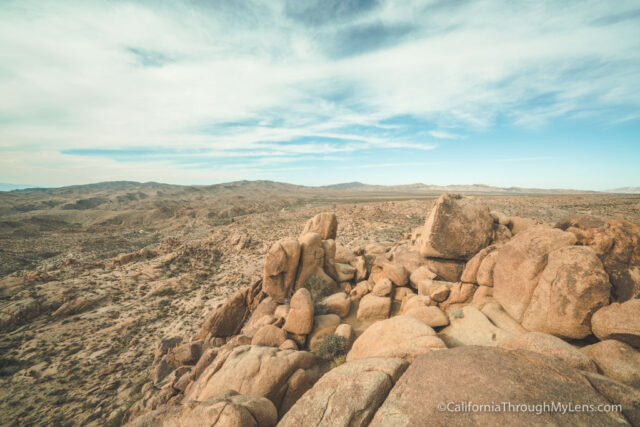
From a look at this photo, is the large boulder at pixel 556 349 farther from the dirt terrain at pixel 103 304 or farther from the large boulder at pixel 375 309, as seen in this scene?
the large boulder at pixel 375 309

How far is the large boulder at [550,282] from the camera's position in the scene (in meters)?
7.09

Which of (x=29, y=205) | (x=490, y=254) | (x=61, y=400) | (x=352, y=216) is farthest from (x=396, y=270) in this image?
(x=29, y=205)

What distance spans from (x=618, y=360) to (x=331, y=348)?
8.20 m

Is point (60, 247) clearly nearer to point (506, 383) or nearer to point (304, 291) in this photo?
point (304, 291)

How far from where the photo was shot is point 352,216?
43.1 meters

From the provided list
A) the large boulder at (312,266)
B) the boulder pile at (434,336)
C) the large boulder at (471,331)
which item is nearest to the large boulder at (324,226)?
the boulder pile at (434,336)

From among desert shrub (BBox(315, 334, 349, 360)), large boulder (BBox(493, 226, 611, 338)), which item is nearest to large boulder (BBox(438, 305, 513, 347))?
large boulder (BBox(493, 226, 611, 338))

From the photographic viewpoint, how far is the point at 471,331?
8719mm

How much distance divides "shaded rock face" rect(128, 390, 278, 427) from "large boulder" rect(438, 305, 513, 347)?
6.71 m

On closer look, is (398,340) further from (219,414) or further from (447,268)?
(447,268)

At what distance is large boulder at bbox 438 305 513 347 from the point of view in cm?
827

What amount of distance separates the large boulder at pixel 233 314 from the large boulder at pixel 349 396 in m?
9.56

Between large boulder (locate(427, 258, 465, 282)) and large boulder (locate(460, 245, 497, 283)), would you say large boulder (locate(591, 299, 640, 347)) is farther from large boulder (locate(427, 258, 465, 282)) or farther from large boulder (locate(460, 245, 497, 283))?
large boulder (locate(427, 258, 465, 282))

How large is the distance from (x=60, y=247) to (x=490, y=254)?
55.0 meters
